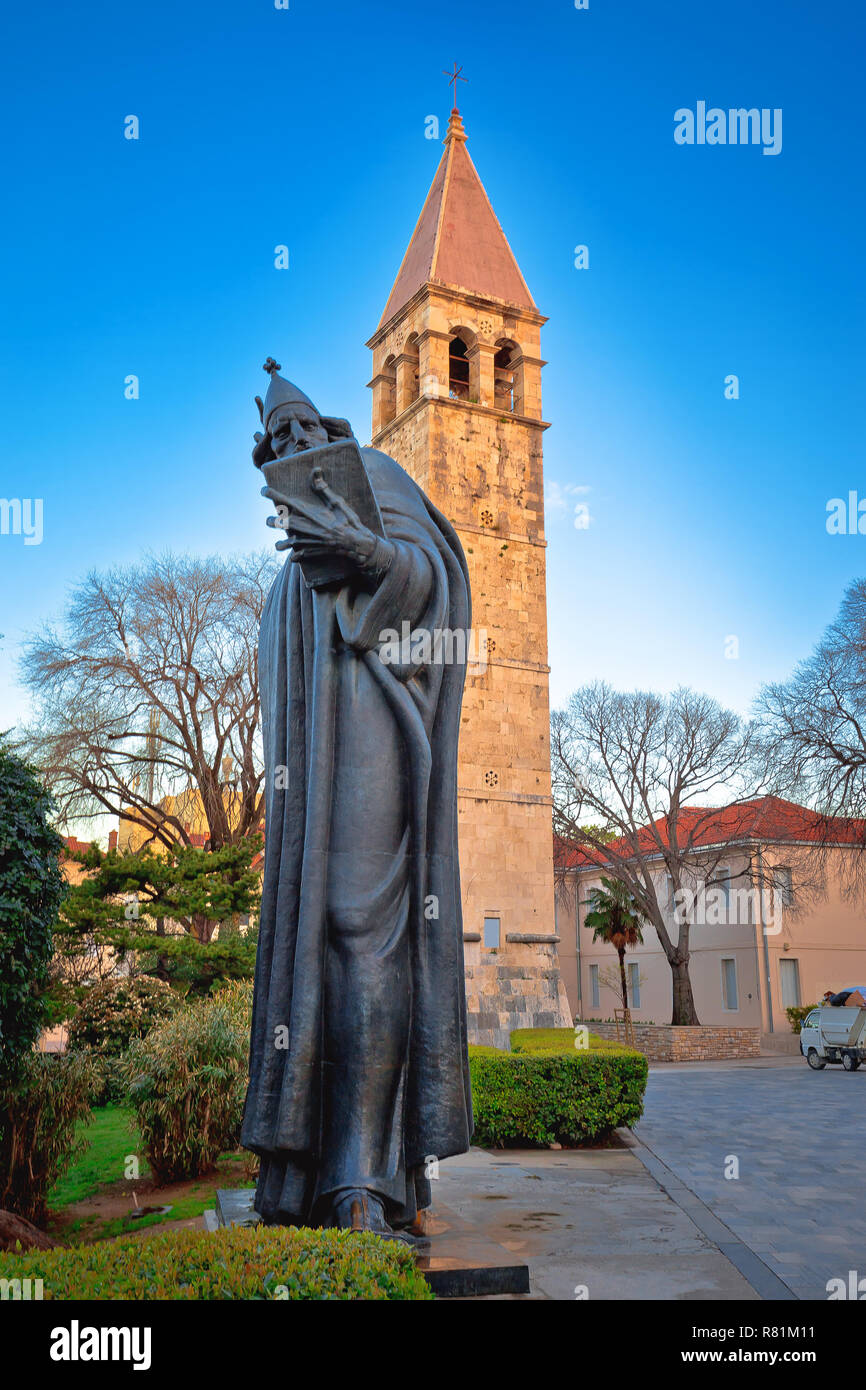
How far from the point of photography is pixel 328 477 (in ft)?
11.9

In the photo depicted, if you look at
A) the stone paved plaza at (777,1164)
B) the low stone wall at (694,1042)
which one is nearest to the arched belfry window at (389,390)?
the low stone wall at (694,1042)

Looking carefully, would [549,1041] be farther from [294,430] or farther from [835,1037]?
[835,1037]

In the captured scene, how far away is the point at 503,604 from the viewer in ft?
92.1

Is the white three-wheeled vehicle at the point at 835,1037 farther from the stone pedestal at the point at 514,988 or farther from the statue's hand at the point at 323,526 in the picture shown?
the statue's hand at the point at 323,526

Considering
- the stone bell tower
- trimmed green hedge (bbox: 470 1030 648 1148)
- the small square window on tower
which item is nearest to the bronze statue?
trimmed green hedge (bbox: 470 1030 648 1148)

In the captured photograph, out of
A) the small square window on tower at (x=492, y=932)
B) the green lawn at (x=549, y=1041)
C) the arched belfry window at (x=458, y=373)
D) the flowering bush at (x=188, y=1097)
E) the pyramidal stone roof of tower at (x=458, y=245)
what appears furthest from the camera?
the arched belfry window at (x=458, y=373)

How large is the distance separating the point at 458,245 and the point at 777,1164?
90.7ft

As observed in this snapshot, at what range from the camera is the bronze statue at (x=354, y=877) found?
11.2 ft

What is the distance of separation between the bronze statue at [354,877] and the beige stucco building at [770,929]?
3034cm

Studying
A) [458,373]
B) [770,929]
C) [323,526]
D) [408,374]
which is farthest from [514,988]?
[323,526]

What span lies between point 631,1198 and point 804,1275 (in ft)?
5.84

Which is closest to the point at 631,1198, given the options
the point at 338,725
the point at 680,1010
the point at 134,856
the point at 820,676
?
the point at 338,725

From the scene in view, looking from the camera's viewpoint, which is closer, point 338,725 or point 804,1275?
point 338,725
